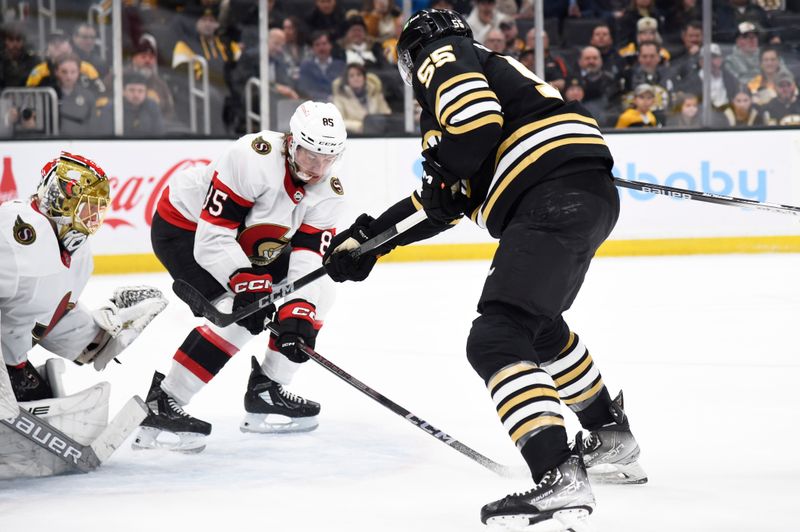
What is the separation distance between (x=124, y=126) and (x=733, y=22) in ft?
13.3

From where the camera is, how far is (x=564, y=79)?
728 centimetres

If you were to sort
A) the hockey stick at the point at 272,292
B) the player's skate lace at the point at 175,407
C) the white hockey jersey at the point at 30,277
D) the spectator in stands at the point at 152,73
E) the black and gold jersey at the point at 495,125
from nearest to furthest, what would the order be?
the black and gold jersey at the point at 495,125, the white hockey jersey at the point at 30,277, the hockey stick at the point at 272,292, the player's skate lace at the point at 175,407, the spectator in stands at the point at 152,73

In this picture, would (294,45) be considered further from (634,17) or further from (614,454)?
(614,454)

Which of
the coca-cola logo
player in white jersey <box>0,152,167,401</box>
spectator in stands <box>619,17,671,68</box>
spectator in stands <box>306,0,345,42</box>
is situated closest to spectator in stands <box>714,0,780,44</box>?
spectator in stands <box>619,17,671,68</box>

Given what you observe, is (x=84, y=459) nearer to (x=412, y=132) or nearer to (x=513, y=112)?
(x=513, y=112)

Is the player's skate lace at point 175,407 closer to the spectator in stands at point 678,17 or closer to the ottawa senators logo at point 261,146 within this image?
the ottawa senators logo at point 261,146

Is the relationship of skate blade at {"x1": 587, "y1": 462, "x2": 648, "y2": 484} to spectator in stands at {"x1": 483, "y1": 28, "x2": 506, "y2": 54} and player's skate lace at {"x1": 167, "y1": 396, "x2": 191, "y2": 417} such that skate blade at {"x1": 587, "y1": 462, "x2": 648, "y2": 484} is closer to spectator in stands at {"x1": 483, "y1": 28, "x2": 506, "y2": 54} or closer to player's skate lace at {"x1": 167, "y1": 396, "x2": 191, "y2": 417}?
player's skate lace at {"x1": 167, "y1": 396, "x2": 191, "y2": 417}

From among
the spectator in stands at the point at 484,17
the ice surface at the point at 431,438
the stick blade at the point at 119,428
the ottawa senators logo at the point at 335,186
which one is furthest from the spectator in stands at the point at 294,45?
the stick blade at the point at 119,428

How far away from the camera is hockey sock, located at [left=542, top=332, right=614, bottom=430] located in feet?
8.13

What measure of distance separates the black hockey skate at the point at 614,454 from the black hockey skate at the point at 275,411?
868 millimetres

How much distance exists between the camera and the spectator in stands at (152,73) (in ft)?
21.2

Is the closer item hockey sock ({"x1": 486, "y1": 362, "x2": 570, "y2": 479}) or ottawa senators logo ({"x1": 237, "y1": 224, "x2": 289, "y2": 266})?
hockey sock ({"x1": 486, "y1": 362, "x2": 570, "y2": 479})

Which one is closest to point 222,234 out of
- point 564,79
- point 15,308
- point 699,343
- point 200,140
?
point 15,308

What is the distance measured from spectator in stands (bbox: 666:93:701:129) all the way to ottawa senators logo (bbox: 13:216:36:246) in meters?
5.44
